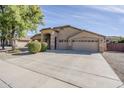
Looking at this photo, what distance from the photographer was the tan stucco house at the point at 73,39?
24016 millimetres

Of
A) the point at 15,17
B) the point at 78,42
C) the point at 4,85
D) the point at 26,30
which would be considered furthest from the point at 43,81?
the point at 78,42

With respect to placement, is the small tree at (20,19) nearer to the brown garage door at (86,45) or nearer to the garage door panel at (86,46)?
the brown garage door at (86,45)

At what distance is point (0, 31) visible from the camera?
22.9 m

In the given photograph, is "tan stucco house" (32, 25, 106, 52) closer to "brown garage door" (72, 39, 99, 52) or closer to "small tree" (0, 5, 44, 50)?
"brown garage door" (72, 39, 99, 52)

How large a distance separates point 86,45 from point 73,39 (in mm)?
2547

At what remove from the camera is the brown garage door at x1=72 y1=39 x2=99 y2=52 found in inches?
952

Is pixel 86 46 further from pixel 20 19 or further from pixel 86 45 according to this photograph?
pixel 20 19

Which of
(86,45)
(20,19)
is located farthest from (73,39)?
(20,19)

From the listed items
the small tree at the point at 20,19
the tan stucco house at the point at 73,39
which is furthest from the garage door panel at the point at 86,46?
the small tree at the point at 20,19

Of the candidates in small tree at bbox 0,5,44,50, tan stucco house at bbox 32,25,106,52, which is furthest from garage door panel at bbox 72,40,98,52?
small tree at bbox 0,5,44,50

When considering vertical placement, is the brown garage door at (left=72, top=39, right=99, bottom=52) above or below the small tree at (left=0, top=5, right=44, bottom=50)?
below

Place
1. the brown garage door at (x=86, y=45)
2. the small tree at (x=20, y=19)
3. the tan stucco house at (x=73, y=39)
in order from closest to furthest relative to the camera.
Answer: the small tree at (x=20, y=19)
the tan stucco house at (x=73, y=39)
the brown garage door at (x=86, y=45)

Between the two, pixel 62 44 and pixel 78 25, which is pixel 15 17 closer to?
pixel 62 44

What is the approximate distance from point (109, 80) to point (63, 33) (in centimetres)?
2151
